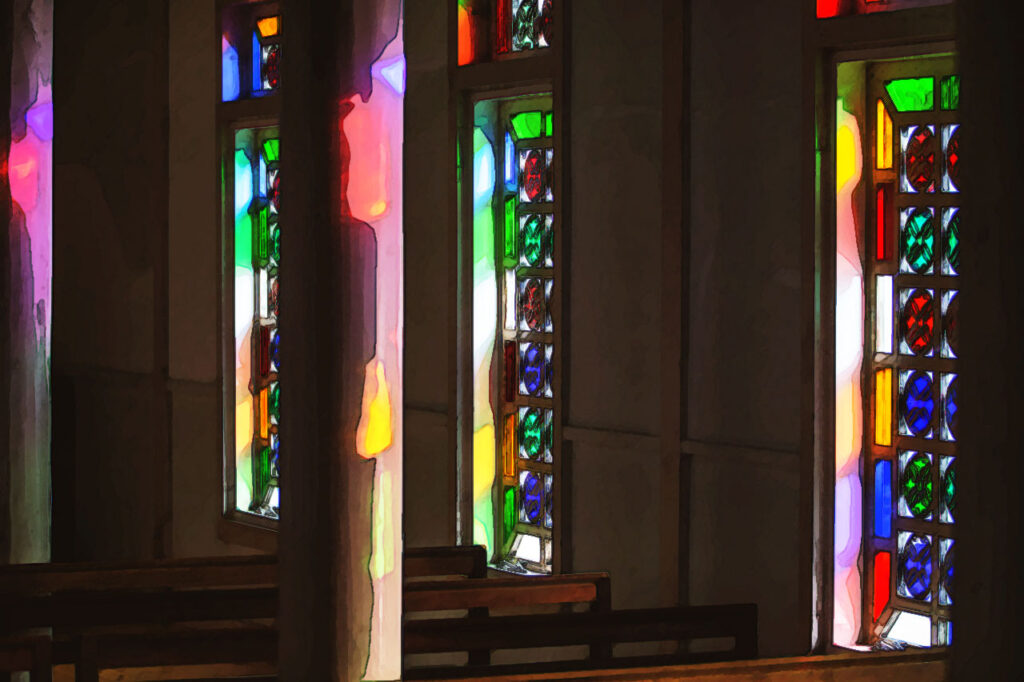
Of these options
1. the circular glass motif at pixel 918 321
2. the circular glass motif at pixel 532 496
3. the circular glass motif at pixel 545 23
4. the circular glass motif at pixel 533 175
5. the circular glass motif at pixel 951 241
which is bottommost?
the circular glass motif at pixel 532 496

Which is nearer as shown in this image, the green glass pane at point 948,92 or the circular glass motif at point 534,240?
the green glass pane at point 948,92

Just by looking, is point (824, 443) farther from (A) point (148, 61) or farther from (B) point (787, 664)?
(A) point (148, 61)

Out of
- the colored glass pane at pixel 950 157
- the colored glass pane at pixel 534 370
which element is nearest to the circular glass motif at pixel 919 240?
the colored glass pane at pixel 950 157

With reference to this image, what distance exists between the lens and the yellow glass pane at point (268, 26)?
6938 mm

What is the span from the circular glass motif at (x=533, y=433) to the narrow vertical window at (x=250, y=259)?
1648 mm

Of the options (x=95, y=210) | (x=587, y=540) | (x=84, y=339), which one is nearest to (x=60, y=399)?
(x=84, y=339)

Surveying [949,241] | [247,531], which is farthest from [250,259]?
[949,241]

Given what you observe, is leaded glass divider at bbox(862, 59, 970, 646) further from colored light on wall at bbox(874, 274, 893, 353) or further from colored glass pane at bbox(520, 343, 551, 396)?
colored glass pane at bbox(520, 343, 551, 396)

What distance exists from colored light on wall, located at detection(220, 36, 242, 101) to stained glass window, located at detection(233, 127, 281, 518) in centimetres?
20

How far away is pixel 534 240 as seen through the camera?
5.84 m

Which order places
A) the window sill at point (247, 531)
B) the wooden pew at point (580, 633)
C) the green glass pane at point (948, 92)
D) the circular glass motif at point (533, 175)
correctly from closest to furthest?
the wooden pew at point (580, 633), the green glass pane at point (948, 92), the circular glass motif at point (533, 175), the window sill at point (247, 531)

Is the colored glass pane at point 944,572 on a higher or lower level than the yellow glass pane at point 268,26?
lower

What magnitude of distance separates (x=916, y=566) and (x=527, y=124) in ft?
8.05

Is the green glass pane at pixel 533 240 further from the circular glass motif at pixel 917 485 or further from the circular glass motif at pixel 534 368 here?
the circular glass motif at pixel 917 485
